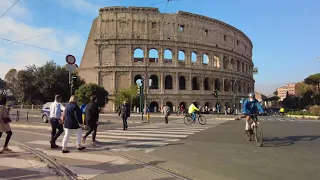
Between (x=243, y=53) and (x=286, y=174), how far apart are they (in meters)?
76.6

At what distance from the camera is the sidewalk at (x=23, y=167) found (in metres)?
5.56

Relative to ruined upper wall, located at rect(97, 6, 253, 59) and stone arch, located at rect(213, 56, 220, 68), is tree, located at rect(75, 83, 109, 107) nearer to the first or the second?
ruined upper wall, located at rect(97, 6, 253, 59)

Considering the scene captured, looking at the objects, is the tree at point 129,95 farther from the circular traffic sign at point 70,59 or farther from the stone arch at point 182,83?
the circular traffic sign at point 70,59

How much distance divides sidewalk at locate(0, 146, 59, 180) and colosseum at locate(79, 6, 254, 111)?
49.9 metres

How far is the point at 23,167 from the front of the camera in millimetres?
6293

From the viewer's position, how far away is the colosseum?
6012cm

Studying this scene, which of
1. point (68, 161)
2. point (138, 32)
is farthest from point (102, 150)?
point (138, 32)

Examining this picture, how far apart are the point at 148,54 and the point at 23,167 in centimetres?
5530

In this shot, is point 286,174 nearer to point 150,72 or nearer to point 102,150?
point 102,150

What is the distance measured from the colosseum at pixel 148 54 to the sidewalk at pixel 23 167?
49854mm

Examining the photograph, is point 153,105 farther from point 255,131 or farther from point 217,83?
point 255,131

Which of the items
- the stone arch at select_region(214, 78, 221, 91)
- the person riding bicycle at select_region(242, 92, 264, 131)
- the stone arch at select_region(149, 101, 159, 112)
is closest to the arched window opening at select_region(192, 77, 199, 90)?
the stone arch at select_region(214, 78, 221, 91)

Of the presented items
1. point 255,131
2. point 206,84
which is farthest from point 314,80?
point 255,131

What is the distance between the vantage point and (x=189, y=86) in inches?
2450
